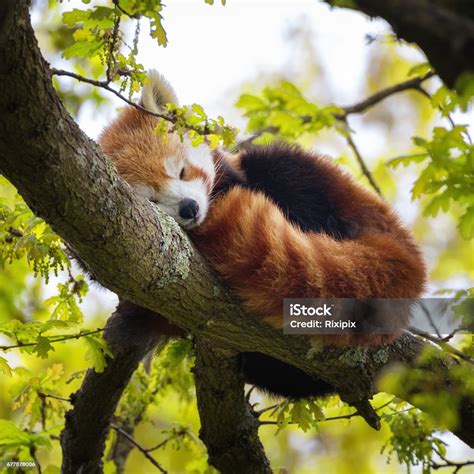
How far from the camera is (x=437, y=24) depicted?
1.25 m

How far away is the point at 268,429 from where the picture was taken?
6.87 metres

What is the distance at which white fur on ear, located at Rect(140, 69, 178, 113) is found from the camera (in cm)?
356

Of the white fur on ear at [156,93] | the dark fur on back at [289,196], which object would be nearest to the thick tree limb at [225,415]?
the dark fur on back at [289,196]

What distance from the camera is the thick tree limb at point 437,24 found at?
1246 mm

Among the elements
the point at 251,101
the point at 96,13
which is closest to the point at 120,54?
the point at 96,13

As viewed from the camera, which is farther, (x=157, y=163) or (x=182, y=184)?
(x=157, y=163)

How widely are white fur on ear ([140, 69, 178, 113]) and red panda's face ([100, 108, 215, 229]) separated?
0.35 feet

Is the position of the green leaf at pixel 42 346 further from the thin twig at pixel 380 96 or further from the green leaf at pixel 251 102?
the thin twig at pixel 380 96

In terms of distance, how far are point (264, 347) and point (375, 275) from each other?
0.52 metres

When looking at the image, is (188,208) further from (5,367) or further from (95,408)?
(95,408)

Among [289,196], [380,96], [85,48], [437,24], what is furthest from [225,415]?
[380,96]

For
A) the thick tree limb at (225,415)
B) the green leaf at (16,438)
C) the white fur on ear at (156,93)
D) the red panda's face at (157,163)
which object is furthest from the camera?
the white fur on ear at (156,93)

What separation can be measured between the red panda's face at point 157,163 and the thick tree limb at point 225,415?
70 cm

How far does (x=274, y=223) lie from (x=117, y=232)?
26.3 inches
